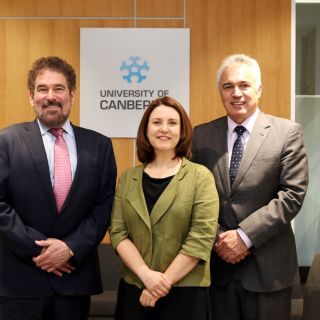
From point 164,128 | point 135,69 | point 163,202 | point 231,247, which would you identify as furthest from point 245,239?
point 135,69

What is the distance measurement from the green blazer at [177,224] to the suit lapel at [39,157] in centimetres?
38

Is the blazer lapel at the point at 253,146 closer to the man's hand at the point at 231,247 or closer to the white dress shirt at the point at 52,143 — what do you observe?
the man's hand at the point at 231,247

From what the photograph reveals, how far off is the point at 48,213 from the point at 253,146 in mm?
1136

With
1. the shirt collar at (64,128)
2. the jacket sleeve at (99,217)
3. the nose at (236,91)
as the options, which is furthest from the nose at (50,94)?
the nose at (236,91)

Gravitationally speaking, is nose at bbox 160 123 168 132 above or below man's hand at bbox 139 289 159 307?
above

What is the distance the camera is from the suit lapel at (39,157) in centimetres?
279

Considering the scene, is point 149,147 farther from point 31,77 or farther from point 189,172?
point 31,77

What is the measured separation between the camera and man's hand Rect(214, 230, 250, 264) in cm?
288

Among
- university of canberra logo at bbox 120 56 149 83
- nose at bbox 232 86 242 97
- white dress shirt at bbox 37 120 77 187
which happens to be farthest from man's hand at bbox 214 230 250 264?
university of canberra logo at bbox 120 56 149 83

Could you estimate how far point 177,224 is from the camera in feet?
8.96

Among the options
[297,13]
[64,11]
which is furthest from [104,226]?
[297,13]

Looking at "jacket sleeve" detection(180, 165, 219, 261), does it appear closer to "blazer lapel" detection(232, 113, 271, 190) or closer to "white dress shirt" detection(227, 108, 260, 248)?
"blazer lapel" detection(232, 113, 271, 190)

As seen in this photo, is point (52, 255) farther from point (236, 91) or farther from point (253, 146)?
point (236, 91)

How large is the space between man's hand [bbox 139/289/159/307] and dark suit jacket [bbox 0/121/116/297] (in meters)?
0.32
